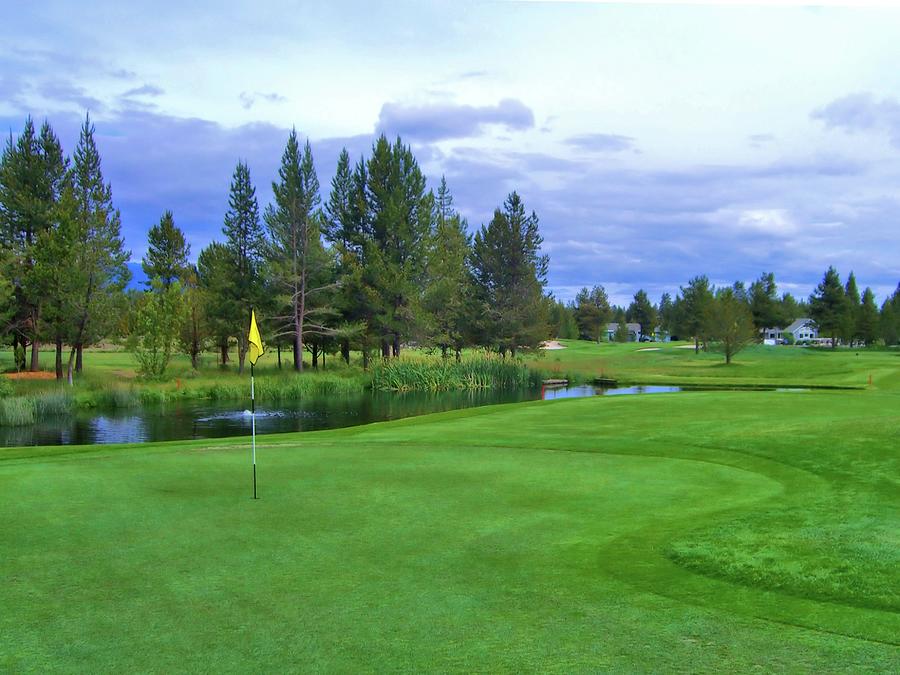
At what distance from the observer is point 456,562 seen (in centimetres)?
641

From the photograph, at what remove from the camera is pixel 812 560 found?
6.47 m

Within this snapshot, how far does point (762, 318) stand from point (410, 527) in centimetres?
9369

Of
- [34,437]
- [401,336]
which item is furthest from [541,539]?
[401,336]

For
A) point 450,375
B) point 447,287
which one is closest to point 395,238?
point 447,287

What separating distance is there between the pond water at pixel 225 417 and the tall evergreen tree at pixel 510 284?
19.8 meters

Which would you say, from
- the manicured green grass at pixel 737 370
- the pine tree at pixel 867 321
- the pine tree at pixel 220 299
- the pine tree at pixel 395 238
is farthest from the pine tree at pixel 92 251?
the pine tree at pixel 867 321

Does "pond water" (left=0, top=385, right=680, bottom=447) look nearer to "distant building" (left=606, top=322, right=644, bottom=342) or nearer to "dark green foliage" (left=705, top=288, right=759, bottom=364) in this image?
"dark green foliage" (left=705, top=288, right=759, bottom=364)

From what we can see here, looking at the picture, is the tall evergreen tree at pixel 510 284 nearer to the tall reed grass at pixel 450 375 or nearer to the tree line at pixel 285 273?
the tree line at pixel 285 273

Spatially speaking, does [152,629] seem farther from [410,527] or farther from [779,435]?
[779,435]

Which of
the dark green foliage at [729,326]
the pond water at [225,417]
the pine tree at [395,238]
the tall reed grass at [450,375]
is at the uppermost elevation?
the pine tree at [395,238]

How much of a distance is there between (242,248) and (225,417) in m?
24.1

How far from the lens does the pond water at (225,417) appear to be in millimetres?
25906

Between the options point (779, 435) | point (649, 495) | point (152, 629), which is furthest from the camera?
point (779, 435)

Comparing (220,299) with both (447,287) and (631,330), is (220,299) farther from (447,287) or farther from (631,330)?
(631,330)
